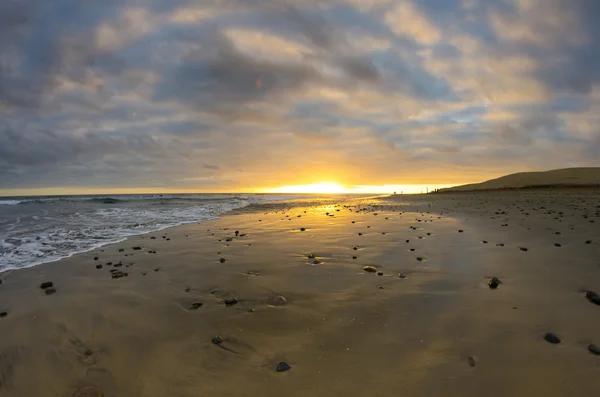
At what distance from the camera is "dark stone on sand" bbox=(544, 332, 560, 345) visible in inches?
149

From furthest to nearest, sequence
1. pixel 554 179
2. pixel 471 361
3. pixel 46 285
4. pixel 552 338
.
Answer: pixel 554 179 < pixel 46 285 < pixel 552 338 < pixel 471 361

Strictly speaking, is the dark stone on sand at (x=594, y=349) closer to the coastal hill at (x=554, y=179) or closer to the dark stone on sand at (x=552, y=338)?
the dark stone on sand at (x=552, y=338)

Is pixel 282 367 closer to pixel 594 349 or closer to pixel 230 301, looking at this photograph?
pixel 230 301

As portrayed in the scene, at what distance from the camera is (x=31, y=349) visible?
4.24 m

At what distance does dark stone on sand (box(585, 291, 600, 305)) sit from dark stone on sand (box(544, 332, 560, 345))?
1732 millimetres

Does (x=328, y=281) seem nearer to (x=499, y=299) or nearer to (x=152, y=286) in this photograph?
(x=499, y=299)

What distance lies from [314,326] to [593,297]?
15.2ft

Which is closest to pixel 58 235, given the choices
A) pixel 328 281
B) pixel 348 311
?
pixel 328 281

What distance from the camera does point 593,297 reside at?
16.2ft

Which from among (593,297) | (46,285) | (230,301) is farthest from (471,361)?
(46,285)

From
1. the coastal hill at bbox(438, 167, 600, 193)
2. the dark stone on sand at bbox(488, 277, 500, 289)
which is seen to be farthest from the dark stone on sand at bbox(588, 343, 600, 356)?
the coastal hill at bbox(438, 167, 600, 193)

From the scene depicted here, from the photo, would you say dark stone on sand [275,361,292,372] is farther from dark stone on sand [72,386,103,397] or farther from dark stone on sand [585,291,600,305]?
dark stone on sand [585,291,600,305]

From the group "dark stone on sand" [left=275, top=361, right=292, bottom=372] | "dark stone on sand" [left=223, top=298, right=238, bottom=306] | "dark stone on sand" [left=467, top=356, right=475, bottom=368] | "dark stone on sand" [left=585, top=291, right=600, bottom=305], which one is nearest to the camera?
"dark stone on sand" [left=467, top=356, right=475, bottom=368]

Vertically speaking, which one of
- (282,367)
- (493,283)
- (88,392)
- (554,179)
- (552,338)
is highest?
(554,179)
